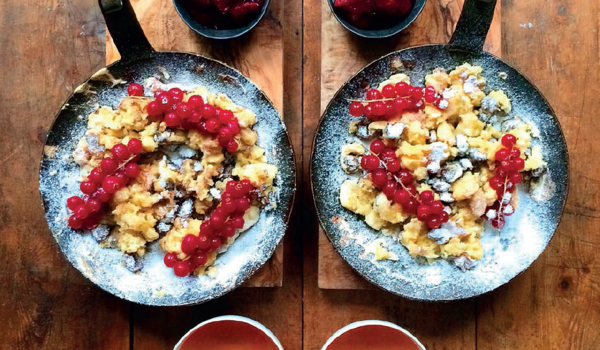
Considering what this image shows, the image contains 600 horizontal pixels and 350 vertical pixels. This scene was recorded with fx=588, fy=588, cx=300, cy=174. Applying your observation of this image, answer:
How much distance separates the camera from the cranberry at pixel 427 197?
3.84ft

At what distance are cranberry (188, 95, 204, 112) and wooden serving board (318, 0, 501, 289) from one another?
0.29m

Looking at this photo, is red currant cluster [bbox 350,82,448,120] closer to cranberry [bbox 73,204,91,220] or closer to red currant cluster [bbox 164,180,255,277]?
red currant cluster [bbox 164,180,255,277]

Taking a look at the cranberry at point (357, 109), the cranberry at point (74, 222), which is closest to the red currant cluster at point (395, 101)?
the cranberry at point (357, 109)

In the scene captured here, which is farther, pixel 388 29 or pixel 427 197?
pixel 388 29

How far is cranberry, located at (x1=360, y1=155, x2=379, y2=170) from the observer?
1188 millimetres

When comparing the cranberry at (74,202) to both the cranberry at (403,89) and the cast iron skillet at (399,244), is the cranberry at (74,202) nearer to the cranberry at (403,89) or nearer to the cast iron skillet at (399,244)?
the cast iron skillet at (399,244)

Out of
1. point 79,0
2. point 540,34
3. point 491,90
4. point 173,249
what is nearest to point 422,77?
point 491,90

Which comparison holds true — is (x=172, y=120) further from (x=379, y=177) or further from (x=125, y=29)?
(x=379, y=177)

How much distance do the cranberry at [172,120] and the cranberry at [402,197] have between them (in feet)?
1.52

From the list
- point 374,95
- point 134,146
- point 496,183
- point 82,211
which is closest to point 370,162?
point 374,95

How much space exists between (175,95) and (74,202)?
0.30 meters

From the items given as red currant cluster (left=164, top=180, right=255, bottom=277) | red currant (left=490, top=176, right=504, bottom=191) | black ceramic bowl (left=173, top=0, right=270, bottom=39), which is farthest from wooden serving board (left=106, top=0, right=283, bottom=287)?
red currant (left=490, top=176, right=504, bottom=191)

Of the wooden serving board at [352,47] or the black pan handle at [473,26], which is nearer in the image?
the black pan handle at [473,26]

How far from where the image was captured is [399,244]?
1253 millimetres
